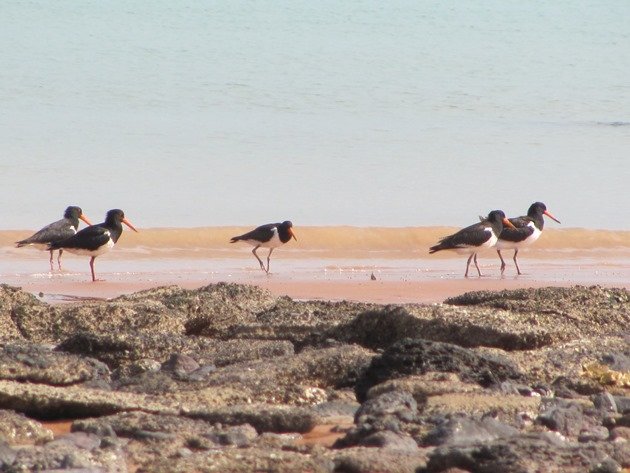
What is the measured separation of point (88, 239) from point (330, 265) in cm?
297

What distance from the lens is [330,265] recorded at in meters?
15.4

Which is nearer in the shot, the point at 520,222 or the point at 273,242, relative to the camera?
the point at 273,242

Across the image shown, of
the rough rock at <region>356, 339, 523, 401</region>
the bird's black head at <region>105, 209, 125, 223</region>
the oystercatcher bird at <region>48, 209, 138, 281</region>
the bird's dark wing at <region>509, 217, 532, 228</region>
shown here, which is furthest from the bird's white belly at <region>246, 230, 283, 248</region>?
the rough rock at <region>356, 339, 523, 401</region>

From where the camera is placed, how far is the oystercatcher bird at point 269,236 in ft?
50.9

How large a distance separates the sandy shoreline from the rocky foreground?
3.35m

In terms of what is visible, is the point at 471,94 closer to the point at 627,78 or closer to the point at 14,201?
the point at 627,78

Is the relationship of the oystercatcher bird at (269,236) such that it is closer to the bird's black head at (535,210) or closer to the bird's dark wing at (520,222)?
the bird's dark wing at (520,222)

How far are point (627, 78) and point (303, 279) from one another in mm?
27556

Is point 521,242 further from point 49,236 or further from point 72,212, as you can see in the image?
point 49,236

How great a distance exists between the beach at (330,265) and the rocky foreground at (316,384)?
3.45 meters

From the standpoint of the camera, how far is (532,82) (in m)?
37.2

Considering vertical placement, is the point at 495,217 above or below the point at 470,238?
above

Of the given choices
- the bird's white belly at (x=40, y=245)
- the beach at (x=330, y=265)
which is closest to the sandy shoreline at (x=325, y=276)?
the beach at (x=330, y=265)

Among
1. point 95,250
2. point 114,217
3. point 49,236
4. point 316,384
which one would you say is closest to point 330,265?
point 114,217
